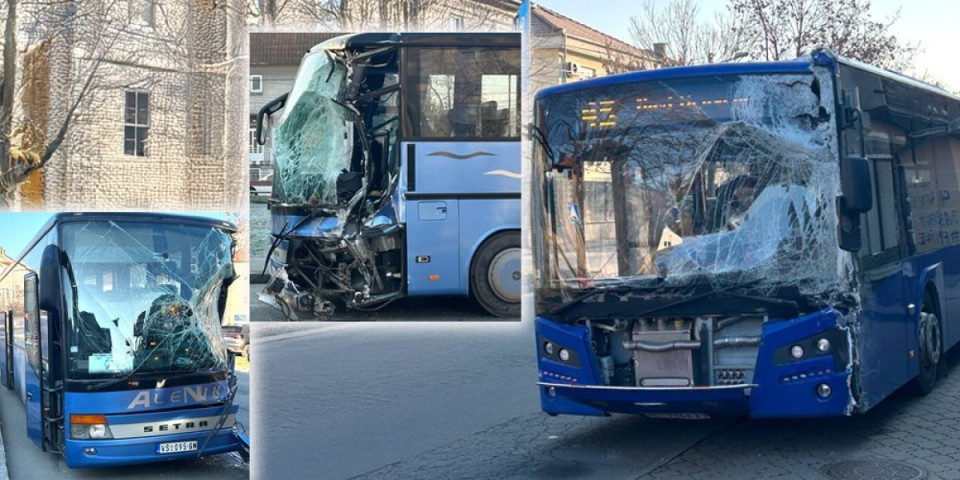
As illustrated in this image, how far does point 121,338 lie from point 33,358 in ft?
2.18

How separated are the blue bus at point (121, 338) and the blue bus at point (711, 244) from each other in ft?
7.28

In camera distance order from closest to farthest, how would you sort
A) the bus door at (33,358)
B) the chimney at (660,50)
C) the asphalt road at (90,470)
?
the asphalt road at (90,470), the bus door at (33,358), the chimney at (660,50)

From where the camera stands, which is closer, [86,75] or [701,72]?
[701,72]

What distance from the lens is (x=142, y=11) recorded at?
60.9 feet

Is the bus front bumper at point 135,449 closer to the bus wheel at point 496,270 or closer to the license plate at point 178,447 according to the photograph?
the license plate at point 178,447

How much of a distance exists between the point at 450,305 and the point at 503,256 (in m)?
0.37

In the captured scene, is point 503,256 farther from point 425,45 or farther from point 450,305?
point 425,45

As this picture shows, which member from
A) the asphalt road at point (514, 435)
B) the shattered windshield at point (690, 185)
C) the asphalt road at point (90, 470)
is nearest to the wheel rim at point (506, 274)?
the asphalt road at point (514, 435)

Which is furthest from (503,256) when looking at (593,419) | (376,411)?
(376,411)

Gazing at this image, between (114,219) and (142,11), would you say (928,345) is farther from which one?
(142,11)

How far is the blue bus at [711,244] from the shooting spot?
707cm

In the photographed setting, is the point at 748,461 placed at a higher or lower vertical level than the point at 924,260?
lower

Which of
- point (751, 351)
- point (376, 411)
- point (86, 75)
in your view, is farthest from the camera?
point (86, 75)

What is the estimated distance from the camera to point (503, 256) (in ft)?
17.6
